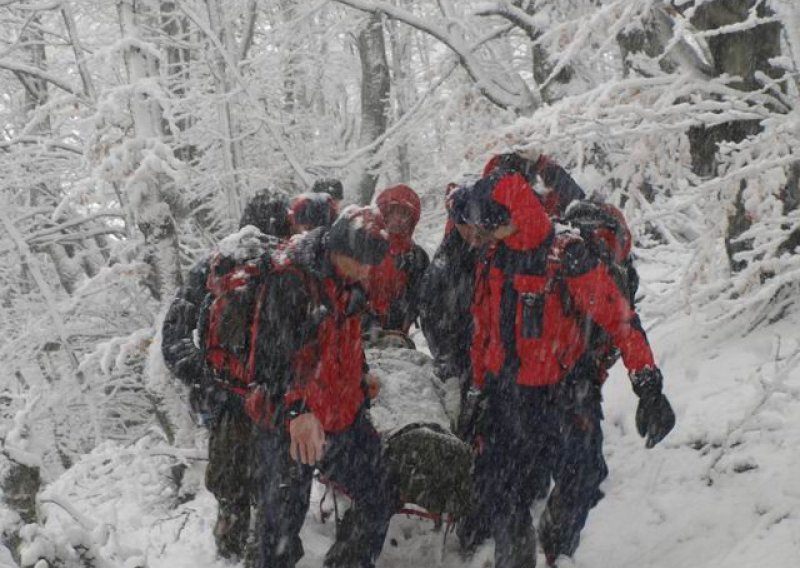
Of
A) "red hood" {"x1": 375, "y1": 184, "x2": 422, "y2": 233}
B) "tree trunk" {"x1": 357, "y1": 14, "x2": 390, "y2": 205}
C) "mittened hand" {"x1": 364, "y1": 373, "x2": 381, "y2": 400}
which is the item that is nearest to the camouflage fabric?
"mittened hand" {"x1": 364, "y1": 373, "x2": 381, "y2": 400}

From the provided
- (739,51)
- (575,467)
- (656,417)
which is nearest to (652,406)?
(656,417)

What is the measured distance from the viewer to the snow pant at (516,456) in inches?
149

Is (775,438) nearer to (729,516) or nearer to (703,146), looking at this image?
(729,516)

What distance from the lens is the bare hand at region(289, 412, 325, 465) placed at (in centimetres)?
344

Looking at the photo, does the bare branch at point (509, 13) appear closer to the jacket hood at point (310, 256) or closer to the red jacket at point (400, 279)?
the red jacket at point (400, 279)

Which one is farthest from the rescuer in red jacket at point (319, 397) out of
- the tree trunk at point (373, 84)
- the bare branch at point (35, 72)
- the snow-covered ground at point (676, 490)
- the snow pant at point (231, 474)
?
the tree trunk at point (373, 84)

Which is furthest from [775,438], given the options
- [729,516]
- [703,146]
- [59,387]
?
[59,387]

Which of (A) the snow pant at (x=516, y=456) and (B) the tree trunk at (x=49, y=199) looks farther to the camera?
(B) the tree trunk at (x=49, y=199)

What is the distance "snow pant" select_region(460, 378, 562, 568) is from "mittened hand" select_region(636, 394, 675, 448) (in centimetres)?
41

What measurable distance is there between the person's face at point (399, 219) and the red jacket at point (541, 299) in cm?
172

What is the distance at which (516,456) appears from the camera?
3.89 metres

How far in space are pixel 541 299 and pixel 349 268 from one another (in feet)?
2.93

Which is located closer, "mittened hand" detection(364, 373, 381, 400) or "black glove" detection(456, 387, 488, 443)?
"black glove" detection(456, 387, 488, 443)

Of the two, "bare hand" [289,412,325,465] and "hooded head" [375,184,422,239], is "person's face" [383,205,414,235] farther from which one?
"bare hand" [289,412,325,465]
